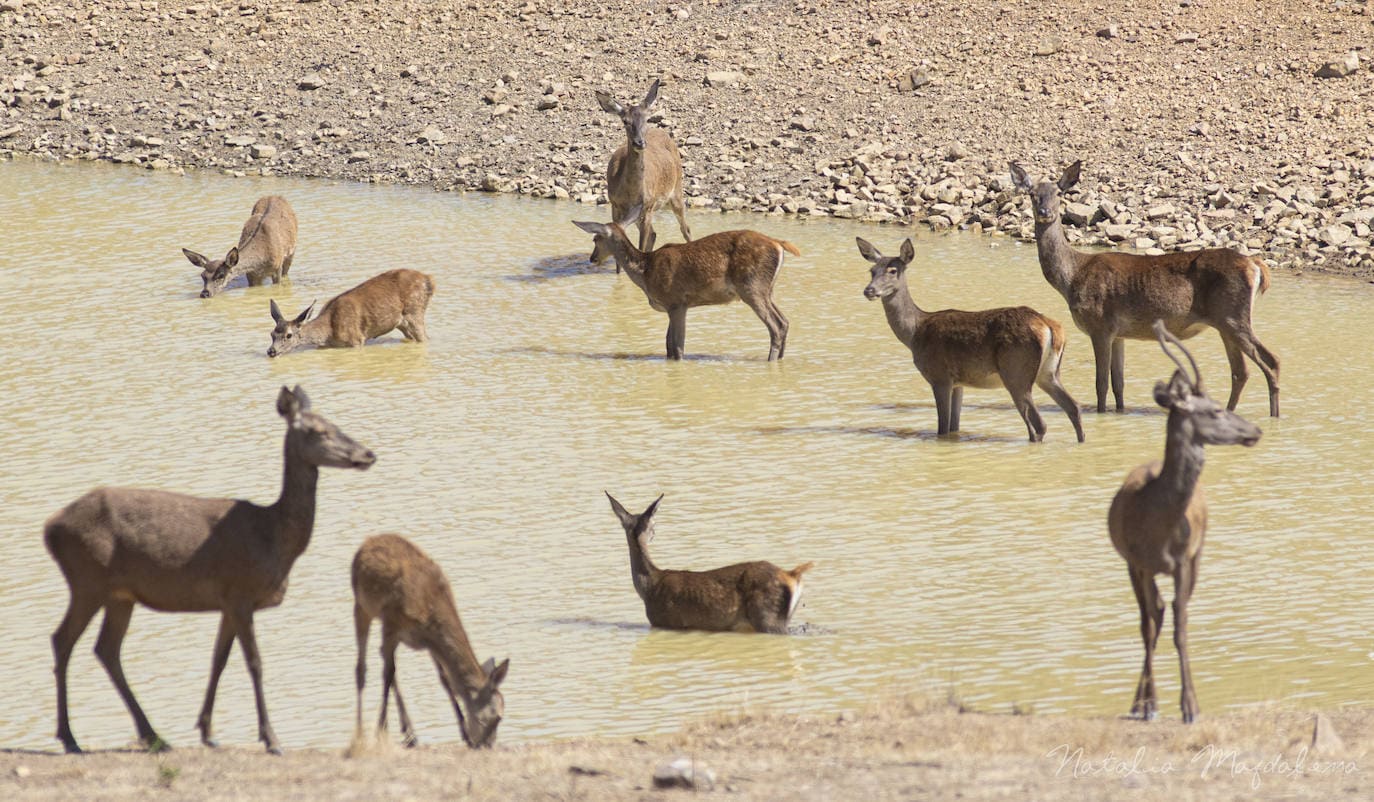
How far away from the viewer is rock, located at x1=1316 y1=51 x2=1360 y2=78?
24.3 meters

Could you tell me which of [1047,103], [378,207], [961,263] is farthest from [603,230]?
[1047,103]

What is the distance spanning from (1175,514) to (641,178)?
12558 millimetres

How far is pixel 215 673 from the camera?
800 cm

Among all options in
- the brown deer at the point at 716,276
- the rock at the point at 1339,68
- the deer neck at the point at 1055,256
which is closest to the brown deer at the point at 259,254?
the brown deer at the point at 716,276

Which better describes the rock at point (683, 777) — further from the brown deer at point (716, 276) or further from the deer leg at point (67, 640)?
the brown deer at point (716, 276)

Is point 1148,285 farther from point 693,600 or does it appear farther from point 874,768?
point 874,768

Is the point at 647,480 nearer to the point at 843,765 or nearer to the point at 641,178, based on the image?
the point at 843,765

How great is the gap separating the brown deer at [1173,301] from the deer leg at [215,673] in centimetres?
808

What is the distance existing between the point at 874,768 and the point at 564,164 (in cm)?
1841

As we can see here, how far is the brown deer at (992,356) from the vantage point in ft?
43.1

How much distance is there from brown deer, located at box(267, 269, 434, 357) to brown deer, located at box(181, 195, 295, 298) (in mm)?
2361

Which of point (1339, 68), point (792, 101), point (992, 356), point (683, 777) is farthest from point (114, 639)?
point (1339, 68)

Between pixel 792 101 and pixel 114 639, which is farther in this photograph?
pixel 792 101

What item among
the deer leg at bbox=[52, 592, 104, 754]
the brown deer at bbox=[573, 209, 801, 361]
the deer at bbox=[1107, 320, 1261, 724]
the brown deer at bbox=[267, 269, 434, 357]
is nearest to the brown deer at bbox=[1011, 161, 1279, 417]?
the brown deer at bbox=[573, 209, 801, 361]
